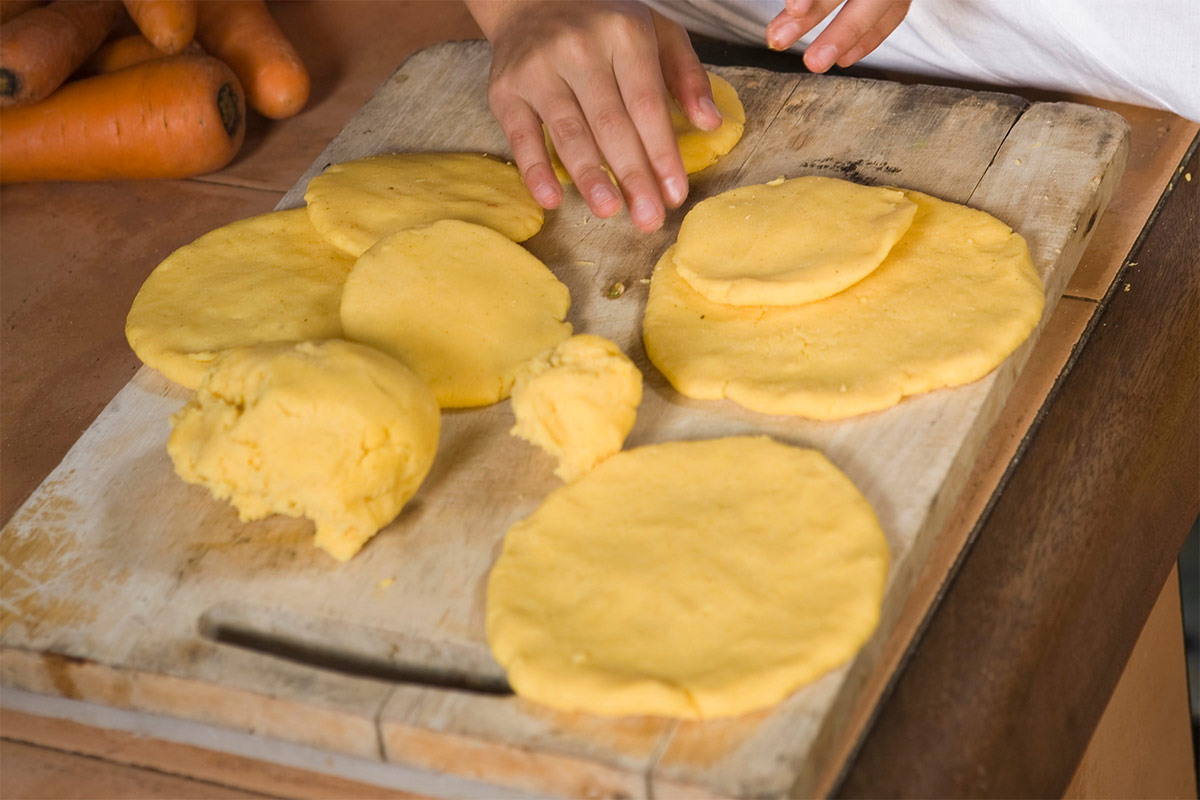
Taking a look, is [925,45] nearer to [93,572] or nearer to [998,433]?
[998,433]

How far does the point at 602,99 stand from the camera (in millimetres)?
1519

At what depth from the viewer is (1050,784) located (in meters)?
1.04

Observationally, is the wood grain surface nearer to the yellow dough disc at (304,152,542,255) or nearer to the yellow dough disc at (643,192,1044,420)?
the yellow dough disc at (643,192,1044,420)

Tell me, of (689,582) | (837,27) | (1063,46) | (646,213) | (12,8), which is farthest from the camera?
(12,8)

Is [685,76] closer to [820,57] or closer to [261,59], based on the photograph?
[820,57]

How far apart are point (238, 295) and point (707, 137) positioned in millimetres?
631

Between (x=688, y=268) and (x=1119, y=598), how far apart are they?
56 centimetres

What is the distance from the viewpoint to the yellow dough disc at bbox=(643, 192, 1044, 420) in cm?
121

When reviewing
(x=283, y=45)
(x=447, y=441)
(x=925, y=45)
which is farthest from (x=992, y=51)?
(x=283, y=45)

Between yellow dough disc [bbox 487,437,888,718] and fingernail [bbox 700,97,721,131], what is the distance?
0.53 metres

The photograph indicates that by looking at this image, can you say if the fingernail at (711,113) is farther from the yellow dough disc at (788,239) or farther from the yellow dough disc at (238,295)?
the yellow dough disc at (238,295)

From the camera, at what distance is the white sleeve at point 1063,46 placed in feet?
5.43

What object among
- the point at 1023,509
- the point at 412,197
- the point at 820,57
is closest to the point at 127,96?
the point at 412,197

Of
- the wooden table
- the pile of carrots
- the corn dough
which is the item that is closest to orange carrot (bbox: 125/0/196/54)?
the pile of carrots
